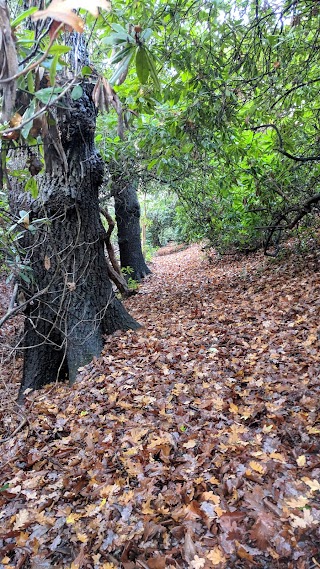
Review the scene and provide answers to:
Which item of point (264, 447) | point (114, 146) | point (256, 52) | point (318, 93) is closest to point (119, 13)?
point (256, 52)

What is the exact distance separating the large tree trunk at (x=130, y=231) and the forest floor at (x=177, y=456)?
16.7ft

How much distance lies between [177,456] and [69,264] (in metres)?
2.49

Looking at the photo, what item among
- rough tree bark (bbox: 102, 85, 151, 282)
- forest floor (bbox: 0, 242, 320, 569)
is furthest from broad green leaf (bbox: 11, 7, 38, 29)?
rough tree bark (bbox: 102, 85, 151, 282)

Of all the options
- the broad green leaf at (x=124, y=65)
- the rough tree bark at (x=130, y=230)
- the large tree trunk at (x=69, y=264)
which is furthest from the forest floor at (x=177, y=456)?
the rough tree bark at (x=130, y=230)

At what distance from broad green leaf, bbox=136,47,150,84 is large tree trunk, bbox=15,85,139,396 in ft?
7.97

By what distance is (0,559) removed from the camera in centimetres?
185

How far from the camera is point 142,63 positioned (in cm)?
154

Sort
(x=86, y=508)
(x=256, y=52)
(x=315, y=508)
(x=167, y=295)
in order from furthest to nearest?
(x=167, y=295) → (x=256, y=52) → (x=86, y=508) → (x=315, y=508)

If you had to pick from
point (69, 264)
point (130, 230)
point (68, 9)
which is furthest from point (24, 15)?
point (130, 230)

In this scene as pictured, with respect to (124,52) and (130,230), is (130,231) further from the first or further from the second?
(124,52)

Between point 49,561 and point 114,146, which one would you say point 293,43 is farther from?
point 49,561

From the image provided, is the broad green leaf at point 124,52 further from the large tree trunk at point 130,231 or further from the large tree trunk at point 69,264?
the large tree trunk at point 130,231

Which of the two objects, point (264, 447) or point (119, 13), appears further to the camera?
point (119, 13)

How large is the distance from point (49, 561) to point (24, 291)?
2.71 meters
